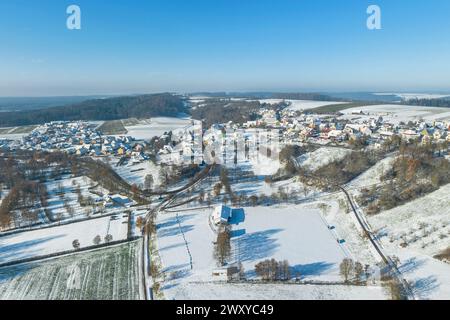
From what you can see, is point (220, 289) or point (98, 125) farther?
point (98, 125)

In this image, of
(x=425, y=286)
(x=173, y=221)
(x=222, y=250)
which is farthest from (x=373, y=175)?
→ (x=173, y=221)

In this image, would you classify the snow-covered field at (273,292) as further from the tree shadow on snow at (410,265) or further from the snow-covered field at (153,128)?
the snow-covered field at (153,128)

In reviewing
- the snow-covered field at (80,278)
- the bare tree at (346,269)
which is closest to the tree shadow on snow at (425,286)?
the bare tree at (346,269)

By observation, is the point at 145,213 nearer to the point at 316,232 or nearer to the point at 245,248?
the point at 245,248

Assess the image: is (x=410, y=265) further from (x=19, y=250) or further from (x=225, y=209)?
(x=19, y=250)

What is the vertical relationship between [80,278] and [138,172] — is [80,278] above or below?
below

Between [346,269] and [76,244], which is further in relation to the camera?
[76,244]

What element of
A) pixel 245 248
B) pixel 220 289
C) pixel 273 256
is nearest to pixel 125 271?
pixel 220 289
